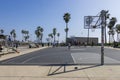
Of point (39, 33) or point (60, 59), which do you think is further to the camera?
point (39, 33)

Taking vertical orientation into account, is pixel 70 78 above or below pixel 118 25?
below

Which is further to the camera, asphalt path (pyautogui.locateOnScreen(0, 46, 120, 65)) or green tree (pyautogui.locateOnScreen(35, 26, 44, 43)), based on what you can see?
green tree (pyautogui.locateOnScreen(35, 26, 44, 43))

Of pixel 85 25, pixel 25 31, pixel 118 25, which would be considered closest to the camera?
pixel 85 25

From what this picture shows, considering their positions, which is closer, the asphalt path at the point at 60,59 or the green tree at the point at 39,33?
the asphalt path at the point at 60,59

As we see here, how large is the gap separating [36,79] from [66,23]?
95.7m

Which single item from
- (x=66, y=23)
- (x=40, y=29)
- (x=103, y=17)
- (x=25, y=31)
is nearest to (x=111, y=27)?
(x=66, y=23)

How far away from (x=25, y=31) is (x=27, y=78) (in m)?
155

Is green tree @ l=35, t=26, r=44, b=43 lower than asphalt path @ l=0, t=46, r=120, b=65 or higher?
higher

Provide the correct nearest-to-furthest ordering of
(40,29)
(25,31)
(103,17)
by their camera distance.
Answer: (103,17)
(40,29)
(25,31)

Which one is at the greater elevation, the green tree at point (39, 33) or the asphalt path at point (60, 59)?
the green tree at point (39, 33)

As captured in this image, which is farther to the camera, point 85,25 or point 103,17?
point 85,25

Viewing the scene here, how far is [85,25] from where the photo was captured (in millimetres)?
36094

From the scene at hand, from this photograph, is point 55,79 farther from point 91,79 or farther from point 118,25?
point 118,25

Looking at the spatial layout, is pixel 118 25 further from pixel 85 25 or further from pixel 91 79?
pixel 91 79
